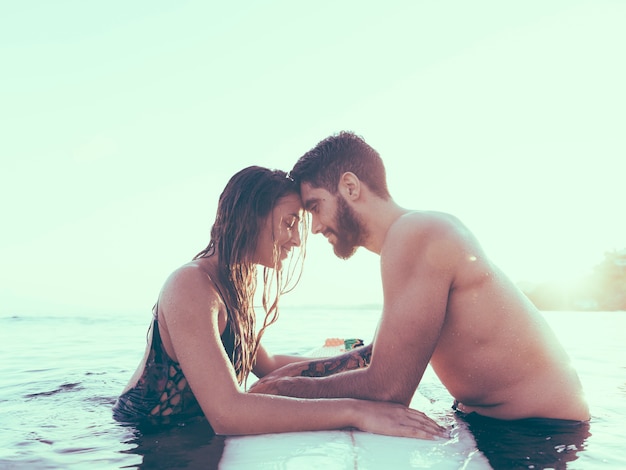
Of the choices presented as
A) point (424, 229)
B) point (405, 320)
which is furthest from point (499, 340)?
point (424, 229)

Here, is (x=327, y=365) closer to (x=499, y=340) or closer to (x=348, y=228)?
(x=348, y=228)

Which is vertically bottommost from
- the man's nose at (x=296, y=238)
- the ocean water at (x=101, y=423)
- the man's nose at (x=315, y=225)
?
the ocean water at (x=101, y=423)

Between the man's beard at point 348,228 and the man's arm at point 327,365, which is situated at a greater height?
the man's beard at point 348,228

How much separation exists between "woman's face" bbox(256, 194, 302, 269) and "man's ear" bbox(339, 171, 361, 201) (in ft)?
1.04

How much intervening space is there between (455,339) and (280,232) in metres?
1.23

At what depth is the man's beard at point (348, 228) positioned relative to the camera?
3229 millimetres

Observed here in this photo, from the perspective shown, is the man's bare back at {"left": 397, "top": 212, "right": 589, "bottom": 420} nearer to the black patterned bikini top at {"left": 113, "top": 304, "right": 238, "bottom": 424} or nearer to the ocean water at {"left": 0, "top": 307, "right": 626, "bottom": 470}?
the ocean water at {"left": 0, "top": 307, "right": 626, "bottom": 470}

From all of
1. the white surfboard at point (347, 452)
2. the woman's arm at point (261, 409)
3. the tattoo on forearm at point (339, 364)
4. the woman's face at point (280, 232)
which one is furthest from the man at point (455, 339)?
the woman's face at point (280, 232)

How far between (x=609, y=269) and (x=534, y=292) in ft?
19.7

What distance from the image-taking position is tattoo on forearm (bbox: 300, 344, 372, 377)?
335 centimetres

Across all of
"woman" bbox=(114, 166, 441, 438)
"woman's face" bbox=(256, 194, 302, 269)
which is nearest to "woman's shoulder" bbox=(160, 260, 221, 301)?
"woman" bbox=(114, 166, 441, 438)

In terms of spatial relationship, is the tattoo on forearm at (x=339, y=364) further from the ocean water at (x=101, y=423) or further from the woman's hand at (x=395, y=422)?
the woman's hand at (x=395, y=422)

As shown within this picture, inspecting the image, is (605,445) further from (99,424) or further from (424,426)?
(99,424)

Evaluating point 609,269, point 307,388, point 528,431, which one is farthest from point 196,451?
point 609,269
